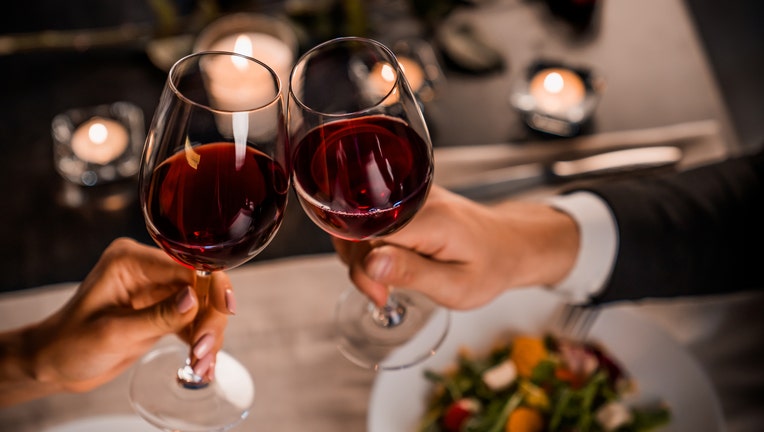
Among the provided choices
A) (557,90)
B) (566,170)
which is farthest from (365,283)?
(557,90)

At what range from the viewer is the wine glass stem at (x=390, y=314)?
1.05m

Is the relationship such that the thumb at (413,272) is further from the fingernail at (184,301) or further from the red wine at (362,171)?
the fingernail at (184,301)

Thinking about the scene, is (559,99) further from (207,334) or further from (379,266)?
(207,334)

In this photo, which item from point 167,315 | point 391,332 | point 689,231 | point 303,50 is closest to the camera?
point 167,315

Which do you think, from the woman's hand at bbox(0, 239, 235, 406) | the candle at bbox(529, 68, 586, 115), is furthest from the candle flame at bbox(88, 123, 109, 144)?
the candle at bbox(529, 68, 586, 115)

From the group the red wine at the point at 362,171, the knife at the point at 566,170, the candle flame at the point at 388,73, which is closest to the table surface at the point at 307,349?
the knife at the point at 566,170

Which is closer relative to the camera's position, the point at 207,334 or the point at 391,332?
the point at 207,334

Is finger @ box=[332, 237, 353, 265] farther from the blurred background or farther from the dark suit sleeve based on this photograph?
the dark suit sleeve

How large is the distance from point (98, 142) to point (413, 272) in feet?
2.14

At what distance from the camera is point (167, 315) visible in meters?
0.79

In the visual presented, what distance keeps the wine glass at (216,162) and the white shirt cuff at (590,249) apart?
53 cm

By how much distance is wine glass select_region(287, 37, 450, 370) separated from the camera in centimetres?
70

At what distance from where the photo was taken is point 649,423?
3.24 feet

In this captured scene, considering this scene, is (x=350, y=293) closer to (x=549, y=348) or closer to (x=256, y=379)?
(x=256, y=379)
